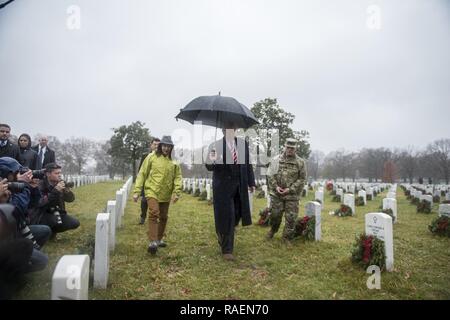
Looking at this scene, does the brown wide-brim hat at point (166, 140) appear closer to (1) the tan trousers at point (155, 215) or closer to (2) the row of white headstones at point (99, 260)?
(1) the tan trousers at point (155, 215)

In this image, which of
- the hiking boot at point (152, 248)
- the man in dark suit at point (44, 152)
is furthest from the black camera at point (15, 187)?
the man in dark suit at point (44, 152)

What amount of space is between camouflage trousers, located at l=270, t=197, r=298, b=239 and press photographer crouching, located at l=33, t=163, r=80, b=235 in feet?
12.9

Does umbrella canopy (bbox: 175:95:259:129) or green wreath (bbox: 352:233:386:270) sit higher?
umbrella canopy (bbox: 175:95:259:129)

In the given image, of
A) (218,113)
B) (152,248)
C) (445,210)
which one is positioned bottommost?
(152,248)

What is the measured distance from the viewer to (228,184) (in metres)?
5.05

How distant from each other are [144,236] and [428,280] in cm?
509

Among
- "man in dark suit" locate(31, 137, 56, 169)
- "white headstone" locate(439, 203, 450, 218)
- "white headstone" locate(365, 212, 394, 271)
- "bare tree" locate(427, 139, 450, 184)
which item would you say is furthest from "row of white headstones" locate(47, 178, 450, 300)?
"bare tree" locate(427, 139, 450, 184)

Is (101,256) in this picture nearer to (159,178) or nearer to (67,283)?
(67,283)

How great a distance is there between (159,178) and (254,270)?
2168mm

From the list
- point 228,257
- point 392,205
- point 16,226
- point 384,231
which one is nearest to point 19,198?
point 16,226

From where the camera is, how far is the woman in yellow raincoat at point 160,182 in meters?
5.05

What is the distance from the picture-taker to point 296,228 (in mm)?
6215

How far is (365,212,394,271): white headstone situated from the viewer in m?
4.50

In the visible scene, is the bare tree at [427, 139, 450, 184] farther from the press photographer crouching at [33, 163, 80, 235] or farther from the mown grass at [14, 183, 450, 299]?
the press photographer crouching at [33, 163, 80, 235]
